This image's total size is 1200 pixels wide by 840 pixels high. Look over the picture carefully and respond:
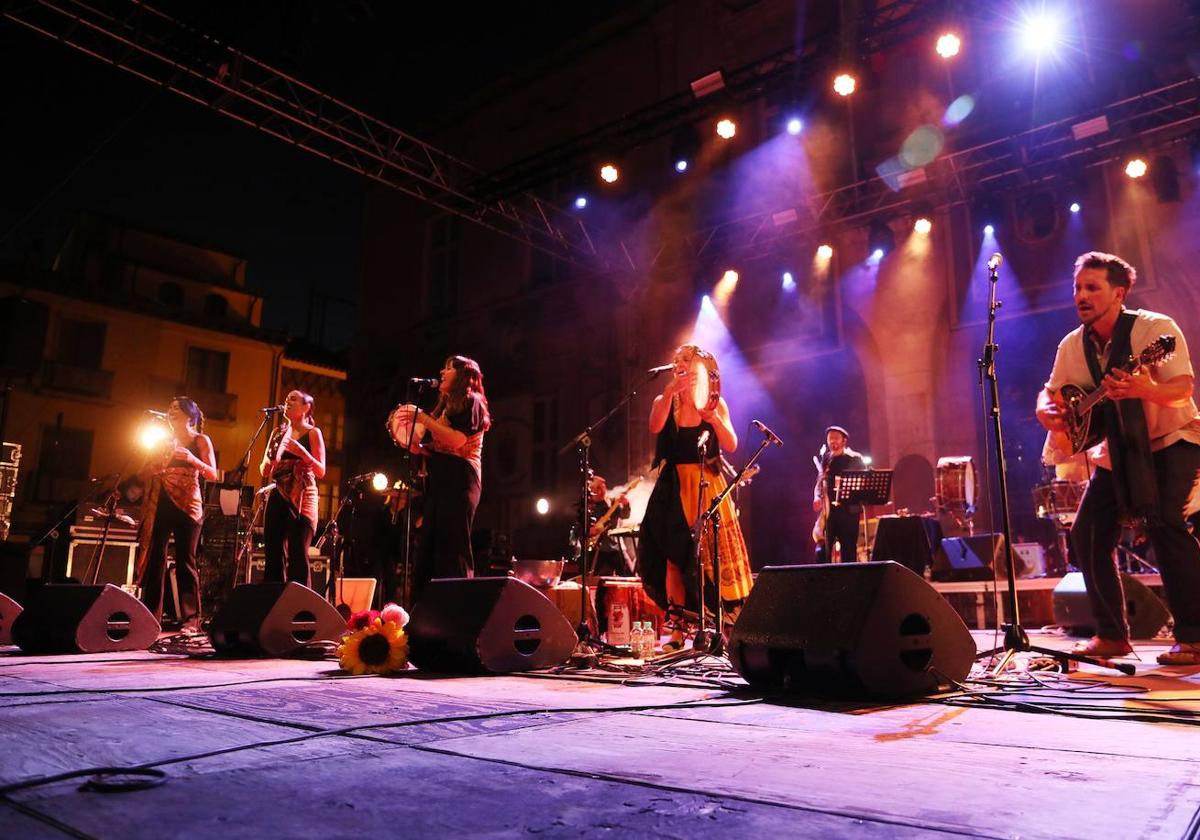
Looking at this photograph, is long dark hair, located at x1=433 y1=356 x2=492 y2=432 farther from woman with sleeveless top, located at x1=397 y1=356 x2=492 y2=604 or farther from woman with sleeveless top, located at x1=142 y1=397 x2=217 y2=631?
woman with sleeveless top, located at x1=142 y1=397 x2=217 y2=631

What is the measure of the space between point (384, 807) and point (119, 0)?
9653mm

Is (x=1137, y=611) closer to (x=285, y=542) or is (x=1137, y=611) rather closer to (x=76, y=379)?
(x=285, y=542)

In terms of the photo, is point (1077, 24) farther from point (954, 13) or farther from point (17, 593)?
point (17, 593)

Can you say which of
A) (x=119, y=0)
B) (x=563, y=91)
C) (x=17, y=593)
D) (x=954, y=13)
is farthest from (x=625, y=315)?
(x=17, y=593)

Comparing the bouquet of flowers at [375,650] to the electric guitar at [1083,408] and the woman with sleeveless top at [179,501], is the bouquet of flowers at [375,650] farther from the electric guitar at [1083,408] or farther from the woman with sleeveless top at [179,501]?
the electric guitar at [1083,408]

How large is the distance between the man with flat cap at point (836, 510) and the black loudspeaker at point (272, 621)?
240 inches

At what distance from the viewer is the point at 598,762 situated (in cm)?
176

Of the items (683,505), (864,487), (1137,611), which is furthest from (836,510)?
(683,505)

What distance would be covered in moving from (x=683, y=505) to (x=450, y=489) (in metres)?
1.45

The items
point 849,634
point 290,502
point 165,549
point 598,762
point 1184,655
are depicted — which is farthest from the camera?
point 165,549

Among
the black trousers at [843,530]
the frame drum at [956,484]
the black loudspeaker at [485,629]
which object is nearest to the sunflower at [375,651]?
the black loudspeaker at [485,629]

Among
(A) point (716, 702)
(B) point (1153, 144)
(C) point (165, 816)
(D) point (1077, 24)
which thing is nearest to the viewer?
(C) point (165, 816)

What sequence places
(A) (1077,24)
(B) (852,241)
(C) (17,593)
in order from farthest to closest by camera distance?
(B) (852,241) < (A) (1077,24) < (C) (17,593)

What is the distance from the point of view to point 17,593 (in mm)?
7570
